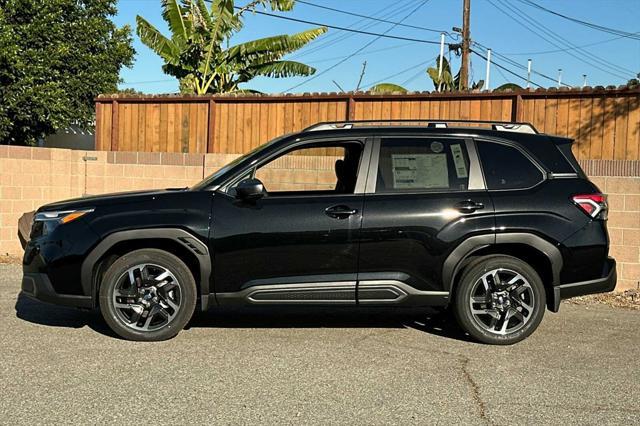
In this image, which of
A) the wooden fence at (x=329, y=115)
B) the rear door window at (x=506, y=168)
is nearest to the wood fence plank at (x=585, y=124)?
the wooden fence at (x=329, y=115)

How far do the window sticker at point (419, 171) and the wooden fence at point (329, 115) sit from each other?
12.2 ft

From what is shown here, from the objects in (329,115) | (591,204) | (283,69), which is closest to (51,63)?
(283,69)

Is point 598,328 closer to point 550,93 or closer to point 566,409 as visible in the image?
point 566,409

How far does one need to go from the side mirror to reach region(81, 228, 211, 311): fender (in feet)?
1.76

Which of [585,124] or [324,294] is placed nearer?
[324,294]

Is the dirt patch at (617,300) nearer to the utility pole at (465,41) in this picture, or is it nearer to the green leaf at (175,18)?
the green leaf at (175,18)

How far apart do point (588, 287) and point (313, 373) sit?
265 cm

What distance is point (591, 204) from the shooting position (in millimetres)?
5852

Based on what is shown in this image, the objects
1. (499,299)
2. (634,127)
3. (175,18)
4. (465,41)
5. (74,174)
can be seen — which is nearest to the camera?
(499,299)

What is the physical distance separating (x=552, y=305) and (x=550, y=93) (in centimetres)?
415

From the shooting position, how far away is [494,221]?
19.0 feet

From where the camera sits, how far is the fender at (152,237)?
5.64 metres

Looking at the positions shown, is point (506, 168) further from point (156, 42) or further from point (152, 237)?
point (156, 42)

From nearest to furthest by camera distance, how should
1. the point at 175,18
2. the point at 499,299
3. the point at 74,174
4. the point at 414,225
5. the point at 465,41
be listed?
1. the point at 414,225
2. the point at 499,299
3. the point at 74,174
4. the point at 175,18
5. the point at 465,41
